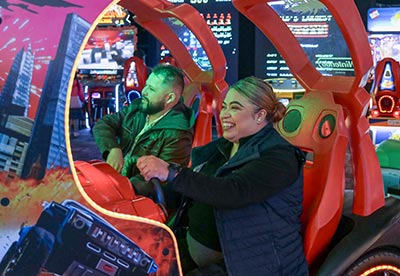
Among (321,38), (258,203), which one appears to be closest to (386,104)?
(321,38)

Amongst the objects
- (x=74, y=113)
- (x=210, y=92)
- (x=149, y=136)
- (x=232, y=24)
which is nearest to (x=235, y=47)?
(x=232, y=24)

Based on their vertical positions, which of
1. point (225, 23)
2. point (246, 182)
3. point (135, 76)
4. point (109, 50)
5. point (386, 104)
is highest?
point (225, 23)

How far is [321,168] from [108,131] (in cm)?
119

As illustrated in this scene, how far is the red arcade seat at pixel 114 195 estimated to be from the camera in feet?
4.97

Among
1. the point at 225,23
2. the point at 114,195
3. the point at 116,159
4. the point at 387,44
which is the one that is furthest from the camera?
the point at 387,44

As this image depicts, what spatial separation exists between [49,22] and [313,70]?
5.24 feet

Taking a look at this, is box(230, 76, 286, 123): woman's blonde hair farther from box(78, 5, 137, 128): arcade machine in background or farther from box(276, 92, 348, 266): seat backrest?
box(78, 5, 137, 128): arcade machine in background

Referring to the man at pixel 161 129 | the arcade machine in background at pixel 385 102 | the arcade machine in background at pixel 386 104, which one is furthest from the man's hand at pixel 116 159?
the arcade machine in background at pixel 386 104

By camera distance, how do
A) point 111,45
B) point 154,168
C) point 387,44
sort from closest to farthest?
point 154,168
point 387,44
point 111,45

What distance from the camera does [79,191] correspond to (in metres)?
1.28

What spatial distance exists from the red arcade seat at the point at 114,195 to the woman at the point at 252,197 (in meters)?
0.16

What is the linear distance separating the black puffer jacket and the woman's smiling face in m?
0.03

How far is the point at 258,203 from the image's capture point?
1.91 m

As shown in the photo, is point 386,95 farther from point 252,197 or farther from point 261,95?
point 252,197
